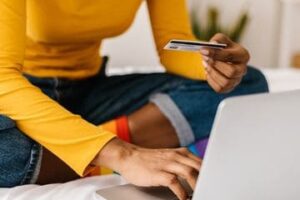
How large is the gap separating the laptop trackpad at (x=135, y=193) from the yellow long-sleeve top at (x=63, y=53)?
57 millimetres

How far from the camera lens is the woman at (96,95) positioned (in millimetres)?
Answer: 746

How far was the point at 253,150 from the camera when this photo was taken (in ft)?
1.94

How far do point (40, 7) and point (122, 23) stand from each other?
187mm

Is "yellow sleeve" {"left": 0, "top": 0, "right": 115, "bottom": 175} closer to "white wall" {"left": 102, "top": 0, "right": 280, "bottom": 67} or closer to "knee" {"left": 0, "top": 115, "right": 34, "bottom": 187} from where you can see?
"knee" {"left": 0, "top": 115, "right": 34, "bottom": 187}

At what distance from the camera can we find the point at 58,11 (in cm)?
97

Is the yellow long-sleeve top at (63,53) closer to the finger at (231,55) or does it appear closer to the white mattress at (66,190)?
the white mattress at (66,190)

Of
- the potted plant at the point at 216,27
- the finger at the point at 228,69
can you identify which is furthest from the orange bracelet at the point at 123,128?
Answer: the potted plant at the point at 216,27

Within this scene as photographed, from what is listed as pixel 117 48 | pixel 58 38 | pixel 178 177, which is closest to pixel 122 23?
pixel 58 38

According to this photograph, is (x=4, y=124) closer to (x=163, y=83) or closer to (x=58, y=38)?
(x=58, y=38)

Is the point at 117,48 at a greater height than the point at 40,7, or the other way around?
the point at 40,7

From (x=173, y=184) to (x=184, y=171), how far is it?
2 centimetres

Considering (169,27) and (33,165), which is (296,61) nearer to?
(169,27)

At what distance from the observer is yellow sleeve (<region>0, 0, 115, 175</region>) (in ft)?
2.46

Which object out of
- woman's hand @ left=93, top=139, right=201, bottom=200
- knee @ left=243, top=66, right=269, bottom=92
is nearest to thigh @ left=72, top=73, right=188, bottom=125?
knee @ left=243, top=66, right=269, bottom=92
